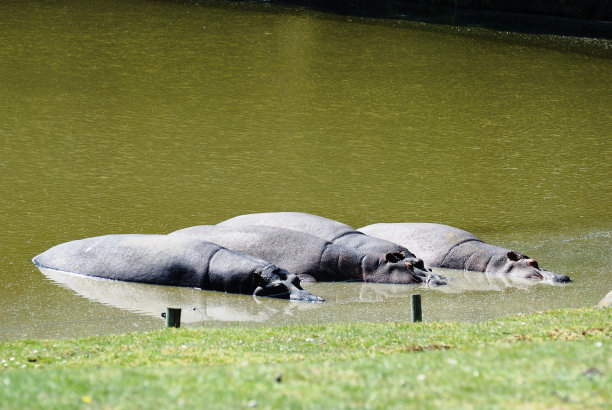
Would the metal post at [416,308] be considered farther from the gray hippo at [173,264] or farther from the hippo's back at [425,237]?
the hippo's back at [425,237]

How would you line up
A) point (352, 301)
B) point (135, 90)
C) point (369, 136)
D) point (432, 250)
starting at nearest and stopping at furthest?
point (352, 301) → point (432, 250) → point (369, 136) → point (135, 90)

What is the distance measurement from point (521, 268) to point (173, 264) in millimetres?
5263

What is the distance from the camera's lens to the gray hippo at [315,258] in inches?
528

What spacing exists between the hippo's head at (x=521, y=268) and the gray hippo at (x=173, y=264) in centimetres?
337

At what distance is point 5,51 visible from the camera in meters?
29.4

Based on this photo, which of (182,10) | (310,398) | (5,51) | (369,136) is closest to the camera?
(310,398)

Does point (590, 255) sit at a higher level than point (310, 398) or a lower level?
lower

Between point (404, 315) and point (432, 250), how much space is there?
11.3 ft

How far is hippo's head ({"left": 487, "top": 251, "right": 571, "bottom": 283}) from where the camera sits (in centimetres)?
1339

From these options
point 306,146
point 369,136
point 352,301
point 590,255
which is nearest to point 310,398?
point 352,301

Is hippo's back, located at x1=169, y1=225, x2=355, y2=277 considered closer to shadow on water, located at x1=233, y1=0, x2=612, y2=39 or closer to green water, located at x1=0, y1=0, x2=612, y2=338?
green water, located at x1=0, y1=0, x2=612, y2=338

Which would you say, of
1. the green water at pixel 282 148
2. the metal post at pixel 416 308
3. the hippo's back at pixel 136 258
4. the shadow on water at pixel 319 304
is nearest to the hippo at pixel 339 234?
the shadow on water at pixel 319 304

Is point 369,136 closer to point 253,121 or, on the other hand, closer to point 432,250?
point 253,121

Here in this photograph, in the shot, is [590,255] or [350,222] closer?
[590,255]
